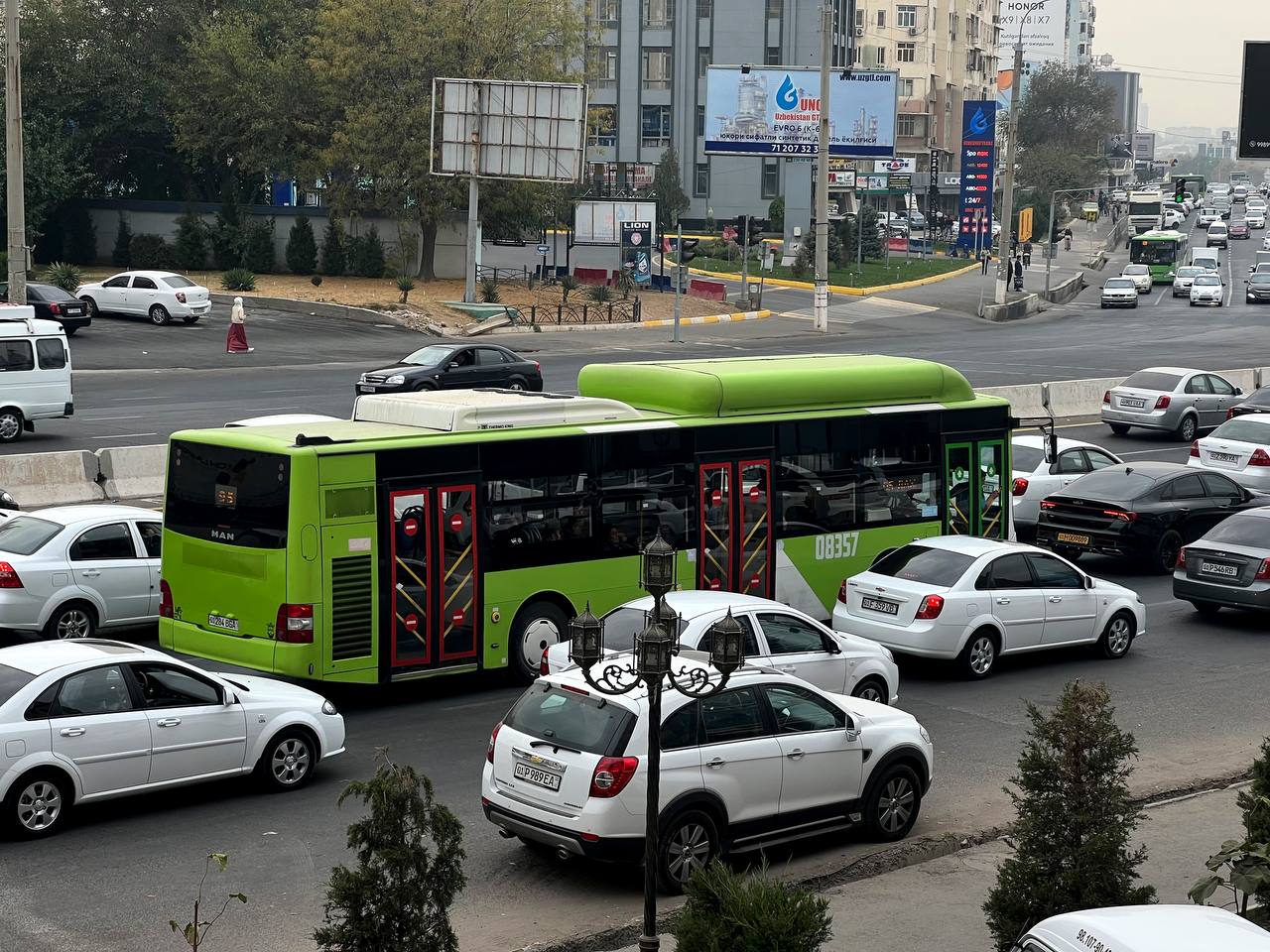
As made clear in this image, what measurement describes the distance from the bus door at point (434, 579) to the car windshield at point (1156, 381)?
24.0 meters

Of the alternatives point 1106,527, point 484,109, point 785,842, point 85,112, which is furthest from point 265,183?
point 785,842

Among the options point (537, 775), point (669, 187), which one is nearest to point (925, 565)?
point (537, 775)

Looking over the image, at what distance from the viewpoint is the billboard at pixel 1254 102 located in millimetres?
22891

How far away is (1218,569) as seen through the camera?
19.8 m

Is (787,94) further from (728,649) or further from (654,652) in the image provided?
(654,652)

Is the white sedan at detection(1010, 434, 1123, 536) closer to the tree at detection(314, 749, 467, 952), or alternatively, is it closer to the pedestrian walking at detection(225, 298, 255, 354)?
the tree at detection(314, 749, 467, 952)

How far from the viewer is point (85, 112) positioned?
64375 millimetres

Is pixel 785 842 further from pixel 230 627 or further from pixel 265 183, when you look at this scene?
pixel 265 183

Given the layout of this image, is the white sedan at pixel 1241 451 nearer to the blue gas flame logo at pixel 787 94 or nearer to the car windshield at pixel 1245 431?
the car windshield at pixel 1245 431

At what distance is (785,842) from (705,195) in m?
96.2

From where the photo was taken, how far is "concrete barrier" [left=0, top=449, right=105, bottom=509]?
77.8ft

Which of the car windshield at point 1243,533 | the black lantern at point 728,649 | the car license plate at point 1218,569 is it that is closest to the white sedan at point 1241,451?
the car windshield at point 1243,533

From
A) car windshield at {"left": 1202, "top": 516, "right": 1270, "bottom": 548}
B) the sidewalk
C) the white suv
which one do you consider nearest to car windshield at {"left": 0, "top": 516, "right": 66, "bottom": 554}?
the white suv

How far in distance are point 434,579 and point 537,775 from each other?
193 inches
